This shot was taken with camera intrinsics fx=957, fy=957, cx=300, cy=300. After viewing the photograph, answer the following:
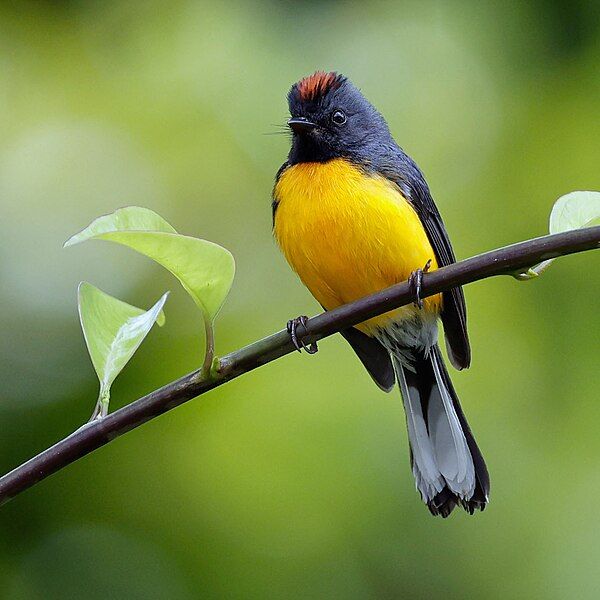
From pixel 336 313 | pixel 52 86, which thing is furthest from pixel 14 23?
pixel 336 313

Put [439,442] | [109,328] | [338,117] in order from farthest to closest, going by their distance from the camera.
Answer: [338,117] < [439,442] < [109,328]

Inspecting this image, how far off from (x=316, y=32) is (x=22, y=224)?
218 cm

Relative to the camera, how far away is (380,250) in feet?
10.1

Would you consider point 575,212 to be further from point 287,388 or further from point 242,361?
point 287,388

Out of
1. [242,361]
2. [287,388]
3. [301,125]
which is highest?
[301,125]

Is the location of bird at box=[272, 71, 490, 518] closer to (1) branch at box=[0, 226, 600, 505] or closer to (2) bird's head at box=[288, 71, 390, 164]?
(2) bird's head at box=[288, 71, 390, 164]

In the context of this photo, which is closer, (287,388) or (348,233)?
(348,233)

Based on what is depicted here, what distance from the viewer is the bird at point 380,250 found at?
310 centimetres

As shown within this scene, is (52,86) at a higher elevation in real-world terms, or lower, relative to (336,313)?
higher

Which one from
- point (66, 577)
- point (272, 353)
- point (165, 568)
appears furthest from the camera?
point (66, 577)

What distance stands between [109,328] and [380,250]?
1469mm

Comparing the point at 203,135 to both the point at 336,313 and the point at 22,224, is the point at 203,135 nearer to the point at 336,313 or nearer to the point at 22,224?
the point at 22,224

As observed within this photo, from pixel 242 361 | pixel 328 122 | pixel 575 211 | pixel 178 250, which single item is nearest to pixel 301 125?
pixel 328 122

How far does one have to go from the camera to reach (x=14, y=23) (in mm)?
6266
